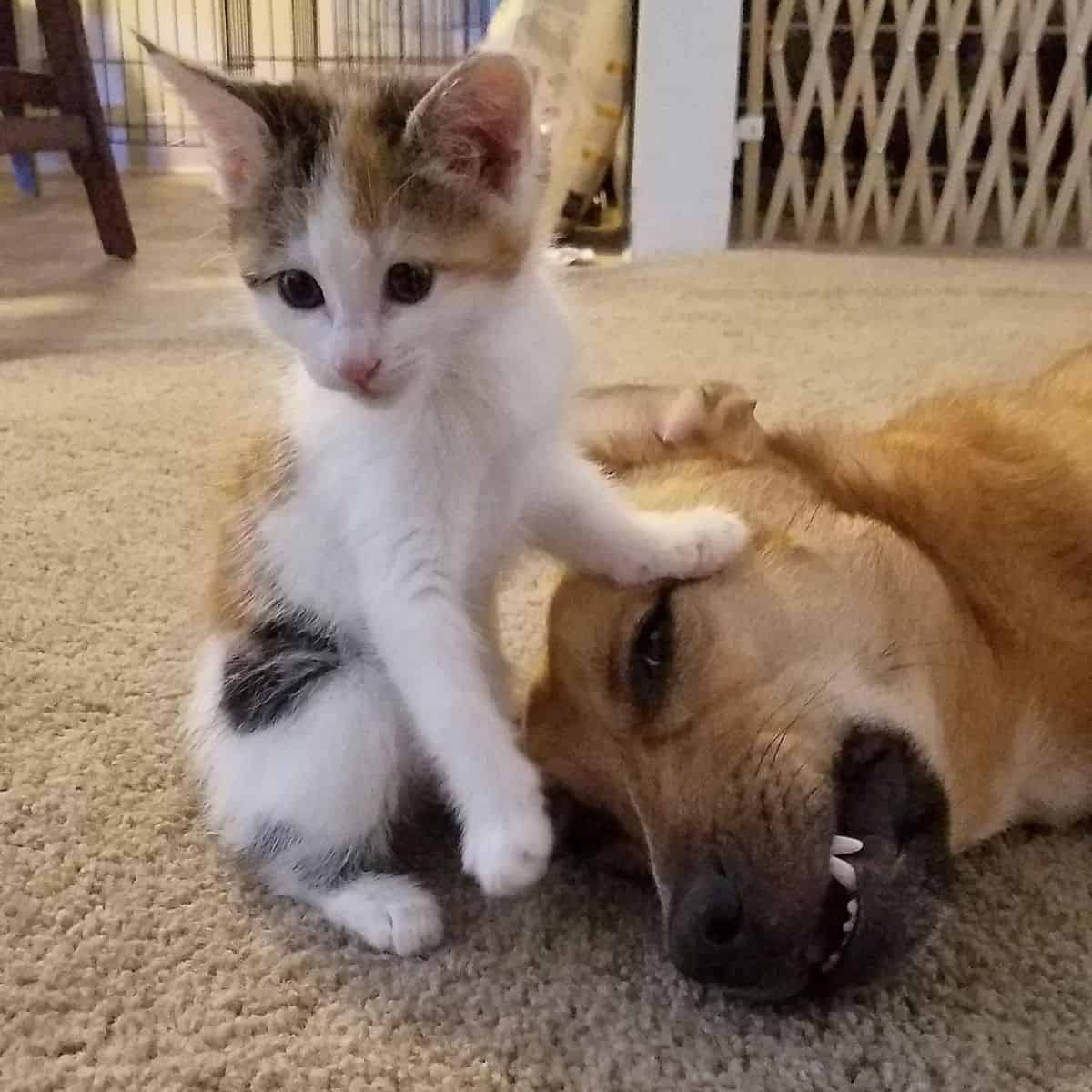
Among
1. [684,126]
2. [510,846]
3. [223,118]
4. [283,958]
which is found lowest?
[283,958]

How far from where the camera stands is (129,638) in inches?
55.1

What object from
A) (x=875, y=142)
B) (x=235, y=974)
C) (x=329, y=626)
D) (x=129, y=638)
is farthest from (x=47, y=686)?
(x=875, y=142)

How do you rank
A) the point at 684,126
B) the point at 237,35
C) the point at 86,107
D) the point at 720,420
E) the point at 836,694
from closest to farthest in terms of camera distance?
the point at 836,694, the point at 720,420, the point at 86,107, the point at 684,126, the point at 237,35

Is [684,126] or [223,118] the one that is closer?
[223,118]

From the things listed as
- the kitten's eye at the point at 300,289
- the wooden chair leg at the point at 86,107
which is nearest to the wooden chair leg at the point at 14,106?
the wooden chair leg at the point at 86,107

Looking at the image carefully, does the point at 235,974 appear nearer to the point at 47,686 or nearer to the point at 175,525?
the point at 47,686

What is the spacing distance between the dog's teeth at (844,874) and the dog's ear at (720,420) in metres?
0.42

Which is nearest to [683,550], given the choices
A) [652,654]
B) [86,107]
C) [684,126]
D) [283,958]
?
[652,654]

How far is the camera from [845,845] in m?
0.92

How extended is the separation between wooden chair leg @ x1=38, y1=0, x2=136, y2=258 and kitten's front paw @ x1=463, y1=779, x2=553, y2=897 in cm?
298

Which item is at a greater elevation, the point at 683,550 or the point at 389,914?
the point at 683,550

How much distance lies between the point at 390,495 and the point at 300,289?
→ 18 centimetres

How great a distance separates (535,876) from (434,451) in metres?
0.36

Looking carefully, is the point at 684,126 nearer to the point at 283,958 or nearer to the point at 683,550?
the point at 683,550
